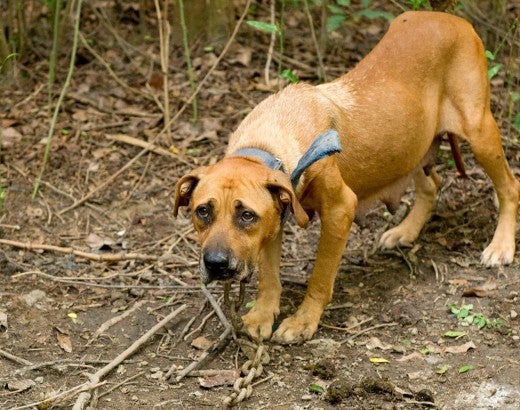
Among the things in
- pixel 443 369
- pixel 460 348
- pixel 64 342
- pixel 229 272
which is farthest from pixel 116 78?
pixel 443 369

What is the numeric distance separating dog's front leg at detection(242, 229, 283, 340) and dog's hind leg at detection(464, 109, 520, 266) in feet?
5.97

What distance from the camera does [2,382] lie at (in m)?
5.50

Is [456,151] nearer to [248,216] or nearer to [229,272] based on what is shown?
[248,216]

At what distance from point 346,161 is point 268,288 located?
1075 mm

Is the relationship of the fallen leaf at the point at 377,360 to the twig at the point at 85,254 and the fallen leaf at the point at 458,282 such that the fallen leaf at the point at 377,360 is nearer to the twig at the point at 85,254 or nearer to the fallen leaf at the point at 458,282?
the fallen leaf at the point at 458,282

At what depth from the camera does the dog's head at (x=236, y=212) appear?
521 cm

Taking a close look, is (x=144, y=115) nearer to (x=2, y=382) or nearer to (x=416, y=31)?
(x=416, y=31)

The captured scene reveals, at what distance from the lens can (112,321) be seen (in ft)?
20.9

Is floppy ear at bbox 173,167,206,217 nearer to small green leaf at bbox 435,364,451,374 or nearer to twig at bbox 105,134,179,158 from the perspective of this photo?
small green leaf at bbox 435,364,451,374

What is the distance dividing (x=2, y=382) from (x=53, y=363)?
36 cm

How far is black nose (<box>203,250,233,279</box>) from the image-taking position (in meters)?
5.15

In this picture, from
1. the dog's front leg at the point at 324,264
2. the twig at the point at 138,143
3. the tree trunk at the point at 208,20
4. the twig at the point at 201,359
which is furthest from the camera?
the tree trunk at the point at 208,20

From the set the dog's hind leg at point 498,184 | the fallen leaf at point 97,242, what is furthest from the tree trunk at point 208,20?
the dog's hind leg at point 498,184

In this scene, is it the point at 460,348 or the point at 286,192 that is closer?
the point at 286,192
